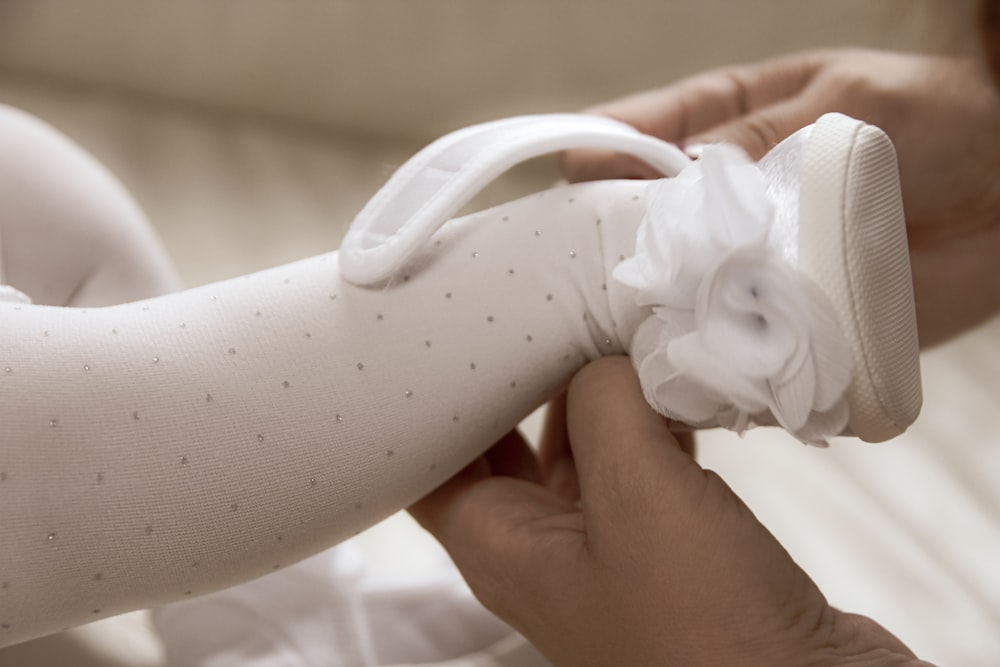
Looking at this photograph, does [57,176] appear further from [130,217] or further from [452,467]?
[452,467]

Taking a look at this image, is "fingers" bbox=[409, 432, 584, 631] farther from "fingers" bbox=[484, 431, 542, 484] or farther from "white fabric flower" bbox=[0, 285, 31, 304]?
"white fabric flower" bbox=[0, 285, 31, 304]

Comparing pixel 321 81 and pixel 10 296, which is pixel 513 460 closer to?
pixel 10 296

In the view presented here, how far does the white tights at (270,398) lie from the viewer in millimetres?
420

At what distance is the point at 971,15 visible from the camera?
2.02 ft

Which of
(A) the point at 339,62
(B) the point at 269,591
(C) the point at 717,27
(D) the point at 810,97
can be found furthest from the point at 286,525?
(C) the point at 717,27

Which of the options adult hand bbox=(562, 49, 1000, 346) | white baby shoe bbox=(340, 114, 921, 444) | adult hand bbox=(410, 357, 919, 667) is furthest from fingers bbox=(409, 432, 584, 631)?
adult hand bbox=(562, 49, 1000, 346)

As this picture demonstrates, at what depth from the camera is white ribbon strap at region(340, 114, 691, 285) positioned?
463mm

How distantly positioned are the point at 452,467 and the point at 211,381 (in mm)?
128

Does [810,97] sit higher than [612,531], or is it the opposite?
[810,97]

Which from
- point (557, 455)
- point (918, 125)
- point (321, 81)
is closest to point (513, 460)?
point (557, 455)

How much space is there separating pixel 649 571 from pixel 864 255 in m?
0.16

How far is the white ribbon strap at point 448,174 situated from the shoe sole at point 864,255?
0.46 feet

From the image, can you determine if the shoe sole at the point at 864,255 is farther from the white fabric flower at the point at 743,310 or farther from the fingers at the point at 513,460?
the fingers at the point at 513,460

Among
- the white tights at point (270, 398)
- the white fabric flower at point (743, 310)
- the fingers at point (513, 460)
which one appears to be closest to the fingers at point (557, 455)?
the fingers at point (513, 460)
